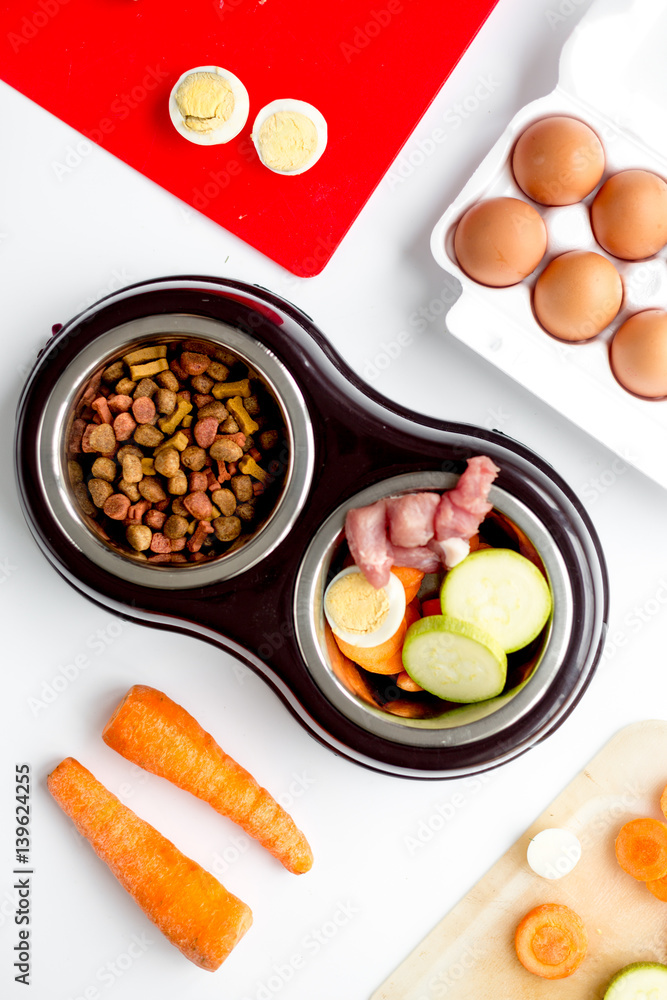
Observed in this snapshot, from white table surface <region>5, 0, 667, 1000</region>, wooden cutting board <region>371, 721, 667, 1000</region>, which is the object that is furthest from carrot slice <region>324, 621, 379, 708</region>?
wooden cutting board <region>371, 721, 667, 1000</region>

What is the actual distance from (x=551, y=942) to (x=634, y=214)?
1.36 meters

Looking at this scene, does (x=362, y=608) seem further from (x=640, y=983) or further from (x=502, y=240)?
(x=640, y=983)

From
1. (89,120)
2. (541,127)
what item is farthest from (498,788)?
(89,120)

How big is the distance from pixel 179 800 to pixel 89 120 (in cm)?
136

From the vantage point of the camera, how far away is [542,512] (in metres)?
1.22

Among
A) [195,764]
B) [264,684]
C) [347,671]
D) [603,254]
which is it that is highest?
[603,254]

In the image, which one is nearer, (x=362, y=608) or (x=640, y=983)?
(x=362, y=608)

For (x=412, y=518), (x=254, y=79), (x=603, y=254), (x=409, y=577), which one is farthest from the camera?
(x=254, y=79)

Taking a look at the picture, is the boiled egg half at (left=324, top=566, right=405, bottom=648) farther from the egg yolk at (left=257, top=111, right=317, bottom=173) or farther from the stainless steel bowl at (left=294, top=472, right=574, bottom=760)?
the egg yolk at (left=257, top=111, right=317, bottom=173)

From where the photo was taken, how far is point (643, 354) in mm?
1334

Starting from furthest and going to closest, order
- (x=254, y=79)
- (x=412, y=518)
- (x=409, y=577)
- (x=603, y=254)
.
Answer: (x=254, y=79) < (x=603, y=254) < (x=409, y=577) < (x=412, y=518)

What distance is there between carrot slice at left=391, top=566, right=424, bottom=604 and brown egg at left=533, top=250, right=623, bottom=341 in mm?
507

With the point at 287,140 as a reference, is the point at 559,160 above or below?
above

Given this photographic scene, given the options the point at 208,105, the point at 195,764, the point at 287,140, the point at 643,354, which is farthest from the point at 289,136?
the point at 195,764
